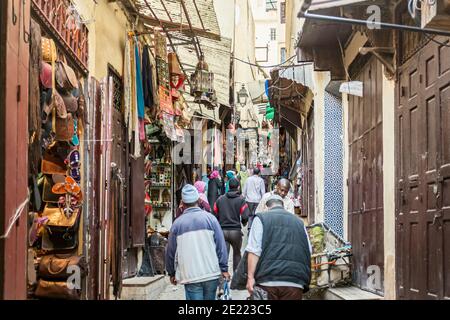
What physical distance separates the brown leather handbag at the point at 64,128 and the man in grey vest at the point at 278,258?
7.03 ft

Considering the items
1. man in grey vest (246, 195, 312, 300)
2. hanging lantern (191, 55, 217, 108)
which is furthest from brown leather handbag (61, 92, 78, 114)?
hanging lantern (191, 55, 217, 108)

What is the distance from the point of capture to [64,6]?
7.25 m

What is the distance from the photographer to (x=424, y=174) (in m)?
6.88

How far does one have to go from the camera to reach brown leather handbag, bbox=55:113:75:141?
6854 millimetres

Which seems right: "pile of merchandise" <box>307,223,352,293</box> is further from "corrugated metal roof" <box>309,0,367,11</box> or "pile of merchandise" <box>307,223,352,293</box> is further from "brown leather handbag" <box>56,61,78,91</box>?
"brown leather handbag" <box>56,61,78,91</box>

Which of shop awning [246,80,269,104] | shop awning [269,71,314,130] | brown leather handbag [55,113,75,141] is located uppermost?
shop awning [246,80,269,104]

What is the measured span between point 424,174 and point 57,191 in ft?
12.2

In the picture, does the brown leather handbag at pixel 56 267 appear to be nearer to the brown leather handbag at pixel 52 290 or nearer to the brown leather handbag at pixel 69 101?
the brown leather handbag at pixel 52 290

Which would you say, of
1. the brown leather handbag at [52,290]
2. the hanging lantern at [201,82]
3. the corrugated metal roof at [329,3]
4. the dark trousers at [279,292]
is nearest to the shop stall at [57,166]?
the brown leather handbag at [52,290]

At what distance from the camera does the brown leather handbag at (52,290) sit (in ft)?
21.7

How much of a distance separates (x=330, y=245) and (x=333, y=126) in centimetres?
399

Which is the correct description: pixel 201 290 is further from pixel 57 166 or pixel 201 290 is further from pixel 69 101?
pixel 69 101
